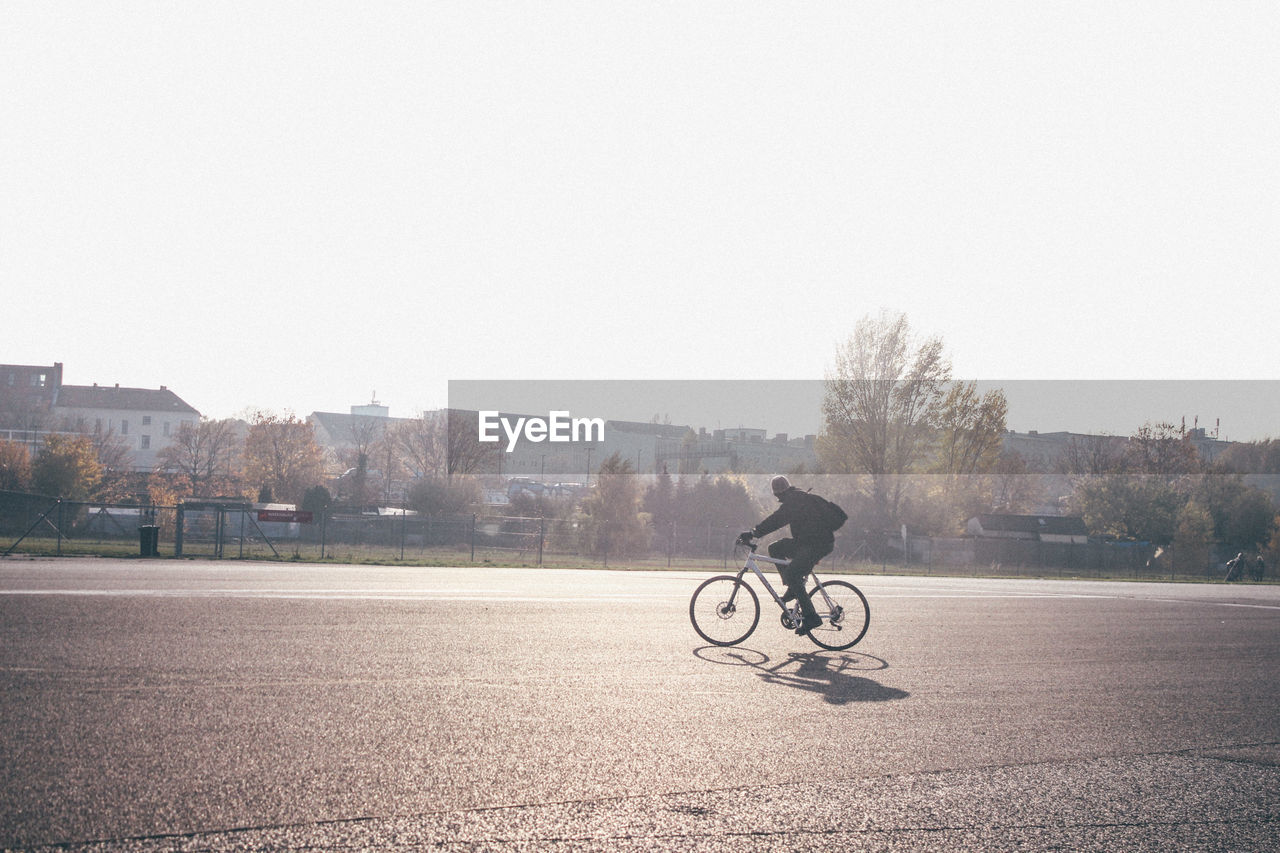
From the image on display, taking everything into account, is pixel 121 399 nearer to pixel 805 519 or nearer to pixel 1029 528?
pixel 1029 528

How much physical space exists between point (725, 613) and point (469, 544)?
31.0m

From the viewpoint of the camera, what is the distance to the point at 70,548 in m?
29.5

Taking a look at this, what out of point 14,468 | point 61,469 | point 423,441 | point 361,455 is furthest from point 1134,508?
point 423,441

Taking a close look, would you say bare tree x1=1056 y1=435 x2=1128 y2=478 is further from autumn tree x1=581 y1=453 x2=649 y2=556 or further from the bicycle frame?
the bicycle frame

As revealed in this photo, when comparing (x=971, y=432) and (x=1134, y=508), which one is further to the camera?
(x=1134, y=508)

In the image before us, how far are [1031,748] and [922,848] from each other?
2.41 m

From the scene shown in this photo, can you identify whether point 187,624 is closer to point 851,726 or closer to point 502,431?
point 851,726

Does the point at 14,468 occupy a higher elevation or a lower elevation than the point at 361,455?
lower

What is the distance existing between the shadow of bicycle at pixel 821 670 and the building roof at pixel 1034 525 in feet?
208

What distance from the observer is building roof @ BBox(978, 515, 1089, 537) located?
229 feet

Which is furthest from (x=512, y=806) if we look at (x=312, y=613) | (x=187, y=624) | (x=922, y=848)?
(x=312, y=613)

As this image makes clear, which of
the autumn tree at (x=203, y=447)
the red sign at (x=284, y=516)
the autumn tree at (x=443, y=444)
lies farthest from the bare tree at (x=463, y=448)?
the red sign at (x=284, y=516)

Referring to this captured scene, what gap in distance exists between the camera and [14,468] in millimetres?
54656

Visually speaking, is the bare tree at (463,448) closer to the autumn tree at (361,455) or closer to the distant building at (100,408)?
the autumn tree at (361,455)
